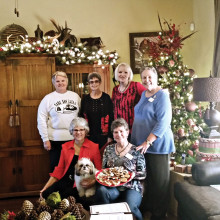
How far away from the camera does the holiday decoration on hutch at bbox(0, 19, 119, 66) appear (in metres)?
3.26

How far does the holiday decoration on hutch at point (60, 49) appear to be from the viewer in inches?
128

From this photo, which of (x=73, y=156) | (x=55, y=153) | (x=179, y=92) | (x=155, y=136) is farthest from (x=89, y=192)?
(x=179, y=92)

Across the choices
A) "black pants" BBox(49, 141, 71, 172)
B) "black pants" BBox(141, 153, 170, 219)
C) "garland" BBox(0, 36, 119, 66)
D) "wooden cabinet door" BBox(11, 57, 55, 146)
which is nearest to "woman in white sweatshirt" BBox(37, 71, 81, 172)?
"black pants" BBox(49, 141, 71, 172)

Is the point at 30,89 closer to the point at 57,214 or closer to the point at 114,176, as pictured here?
the point at 114,176

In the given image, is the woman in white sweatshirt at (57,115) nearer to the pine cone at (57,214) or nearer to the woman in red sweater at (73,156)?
the woman in red sweater at (73,156)

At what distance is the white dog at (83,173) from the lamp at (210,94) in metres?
1.24

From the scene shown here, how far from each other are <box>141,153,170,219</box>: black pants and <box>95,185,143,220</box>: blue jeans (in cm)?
30

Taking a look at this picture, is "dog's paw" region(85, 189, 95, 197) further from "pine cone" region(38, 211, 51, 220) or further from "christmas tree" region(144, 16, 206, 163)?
"christmas tree" region(144, 16, 206, 163)

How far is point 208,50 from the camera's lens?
12.5 feet

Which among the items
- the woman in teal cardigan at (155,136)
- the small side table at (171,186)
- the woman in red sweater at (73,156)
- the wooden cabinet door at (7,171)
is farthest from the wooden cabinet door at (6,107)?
the small side table at (171,186)

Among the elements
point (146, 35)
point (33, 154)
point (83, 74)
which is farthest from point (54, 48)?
point (146, 35)

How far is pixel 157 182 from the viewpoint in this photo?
2.23m

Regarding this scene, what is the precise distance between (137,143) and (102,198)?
60 cm

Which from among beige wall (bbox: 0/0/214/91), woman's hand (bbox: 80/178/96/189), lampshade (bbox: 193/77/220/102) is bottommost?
woman's hand (bbox: 80/178/96/189)
